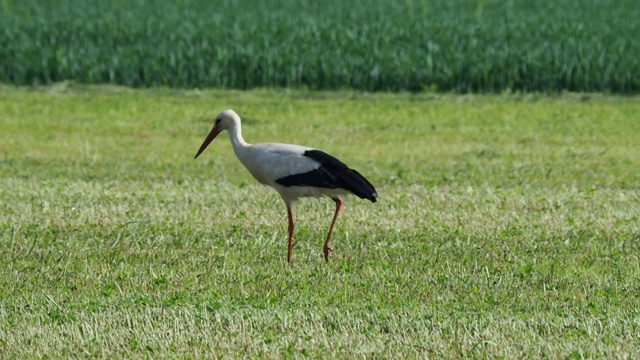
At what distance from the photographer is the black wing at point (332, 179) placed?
9.44 metres

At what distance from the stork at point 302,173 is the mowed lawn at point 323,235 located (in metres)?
0.44

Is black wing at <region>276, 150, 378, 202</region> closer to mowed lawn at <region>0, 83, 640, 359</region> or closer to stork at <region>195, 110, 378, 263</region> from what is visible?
stork at <region>195, 110, 378, 263</region>

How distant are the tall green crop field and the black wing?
12361 millimetres

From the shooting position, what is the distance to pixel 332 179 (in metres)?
9.55

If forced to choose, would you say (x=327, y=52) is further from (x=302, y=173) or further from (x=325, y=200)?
(x=302, y=173)

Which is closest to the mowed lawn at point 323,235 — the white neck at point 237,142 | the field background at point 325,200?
the field background at point 325,200

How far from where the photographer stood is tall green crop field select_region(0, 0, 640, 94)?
22109 mm

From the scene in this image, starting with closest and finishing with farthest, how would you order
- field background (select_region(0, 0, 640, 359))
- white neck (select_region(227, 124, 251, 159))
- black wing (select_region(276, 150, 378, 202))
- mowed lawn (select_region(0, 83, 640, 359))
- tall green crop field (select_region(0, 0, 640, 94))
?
mowed lawn (select_region(0, 83, 640, 359)), field background (select_region(0, 0, 640, 359)), black wing (select_region(276, 150, 378, 202)), white neck (select_region(227, 124, 251, 159)), tall green crop field (select_region(0, 0, 640, 94))

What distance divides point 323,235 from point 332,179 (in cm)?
123

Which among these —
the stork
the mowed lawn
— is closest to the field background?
the mowed lawn

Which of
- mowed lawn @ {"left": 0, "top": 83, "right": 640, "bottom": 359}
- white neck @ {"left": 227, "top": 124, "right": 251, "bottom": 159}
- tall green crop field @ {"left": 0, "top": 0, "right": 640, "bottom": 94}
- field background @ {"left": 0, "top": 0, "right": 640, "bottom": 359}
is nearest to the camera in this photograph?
mowed lawn @ {"left": 0, "top": 83, "right": 640, "bottom": 359}

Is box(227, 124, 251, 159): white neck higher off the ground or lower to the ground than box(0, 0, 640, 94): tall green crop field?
higher

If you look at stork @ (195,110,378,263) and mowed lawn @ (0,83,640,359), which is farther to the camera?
stork @ (195,110,378,263)

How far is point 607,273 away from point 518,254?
83 centimetres
